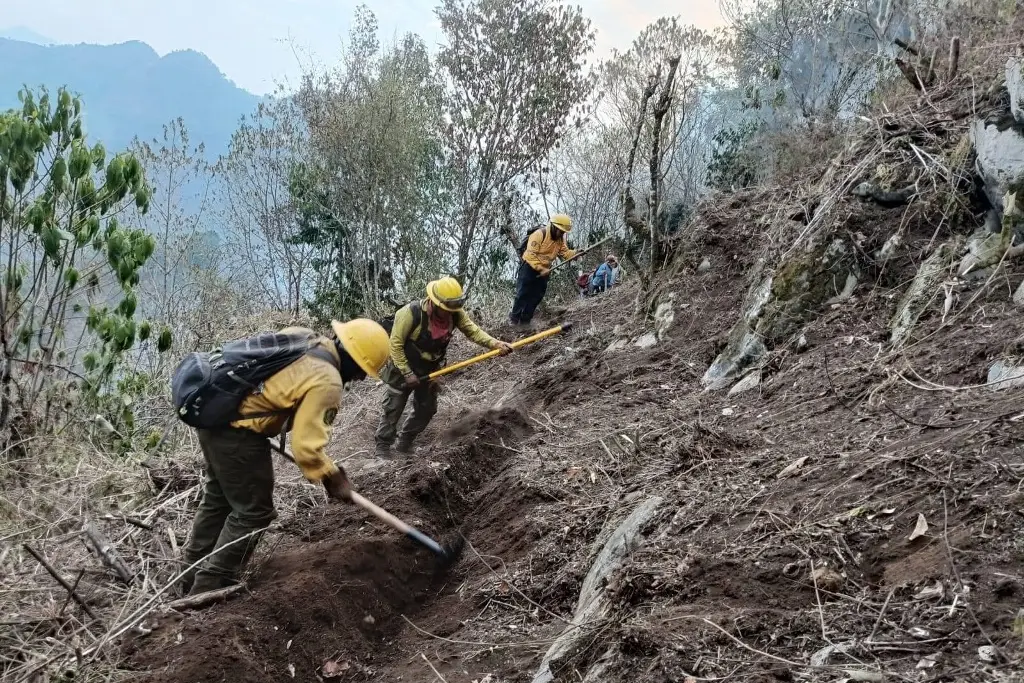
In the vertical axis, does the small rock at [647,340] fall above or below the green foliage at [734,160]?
below

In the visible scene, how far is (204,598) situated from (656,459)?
9.42 feet

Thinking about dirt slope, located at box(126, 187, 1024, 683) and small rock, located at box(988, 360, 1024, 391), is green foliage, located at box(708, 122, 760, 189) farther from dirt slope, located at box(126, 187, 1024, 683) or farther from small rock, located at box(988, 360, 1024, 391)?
small rock, located at box(988, 360, 1024, 391)

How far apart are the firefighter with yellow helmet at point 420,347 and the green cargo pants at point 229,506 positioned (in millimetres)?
2501

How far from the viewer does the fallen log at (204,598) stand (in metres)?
3.83

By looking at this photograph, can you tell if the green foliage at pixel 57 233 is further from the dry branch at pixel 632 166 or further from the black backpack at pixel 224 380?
the dry branch at pixel 632 166

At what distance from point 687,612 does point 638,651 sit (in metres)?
0.29

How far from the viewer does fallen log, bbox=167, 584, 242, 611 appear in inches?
151

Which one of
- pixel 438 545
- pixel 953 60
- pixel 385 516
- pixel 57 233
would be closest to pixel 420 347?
pixel 438 545

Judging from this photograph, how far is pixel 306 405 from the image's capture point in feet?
12.1

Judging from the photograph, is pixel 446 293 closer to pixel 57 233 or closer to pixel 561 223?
pixel 57 233

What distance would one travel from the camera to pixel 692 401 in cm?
607

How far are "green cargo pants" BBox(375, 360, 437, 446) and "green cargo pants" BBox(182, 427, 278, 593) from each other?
2638 millimetres

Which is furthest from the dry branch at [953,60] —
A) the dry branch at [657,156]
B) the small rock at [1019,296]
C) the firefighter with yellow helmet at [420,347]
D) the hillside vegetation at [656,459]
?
the firefighter with yellow helmet at [420,347]

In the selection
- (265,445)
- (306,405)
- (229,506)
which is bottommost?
(229,506)
